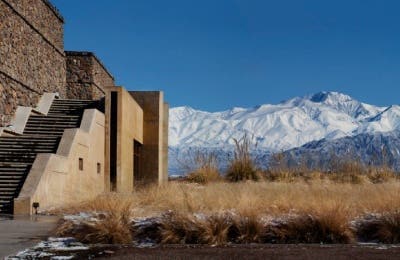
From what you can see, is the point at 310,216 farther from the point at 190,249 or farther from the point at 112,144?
the point at 112,144

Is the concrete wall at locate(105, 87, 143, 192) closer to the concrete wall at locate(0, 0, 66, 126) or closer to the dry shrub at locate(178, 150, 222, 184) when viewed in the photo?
the dry shrub at locate(178, 150, 222, 184)

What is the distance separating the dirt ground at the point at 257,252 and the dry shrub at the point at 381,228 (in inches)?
19.9

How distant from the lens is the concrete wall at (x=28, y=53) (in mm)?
19094

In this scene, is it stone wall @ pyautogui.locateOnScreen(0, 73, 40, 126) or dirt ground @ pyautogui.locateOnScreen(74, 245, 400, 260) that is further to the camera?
stone wall @ pyautogui.locateOnScreen(0, 73, 40, 126)

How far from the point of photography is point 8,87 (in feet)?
63.3

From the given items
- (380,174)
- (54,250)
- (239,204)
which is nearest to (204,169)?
(380,174)

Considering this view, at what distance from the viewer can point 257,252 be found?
7684 millimetres

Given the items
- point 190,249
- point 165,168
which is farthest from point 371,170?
point 190,249

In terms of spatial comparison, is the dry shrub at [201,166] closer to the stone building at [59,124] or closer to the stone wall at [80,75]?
the stone building at [59,124]

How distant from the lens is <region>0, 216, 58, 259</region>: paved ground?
8133mm

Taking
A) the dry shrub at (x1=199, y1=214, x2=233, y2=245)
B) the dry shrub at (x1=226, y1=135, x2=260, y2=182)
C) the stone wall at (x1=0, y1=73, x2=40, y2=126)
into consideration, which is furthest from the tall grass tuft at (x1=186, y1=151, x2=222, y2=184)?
the dry shrub at (x1=199, y1=214, x2=233, y2=245)

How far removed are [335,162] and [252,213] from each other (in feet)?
45.3

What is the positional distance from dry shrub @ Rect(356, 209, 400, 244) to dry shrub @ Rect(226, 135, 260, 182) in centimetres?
1101

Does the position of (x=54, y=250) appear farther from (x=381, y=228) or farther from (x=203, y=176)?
(x=203, y=176)
